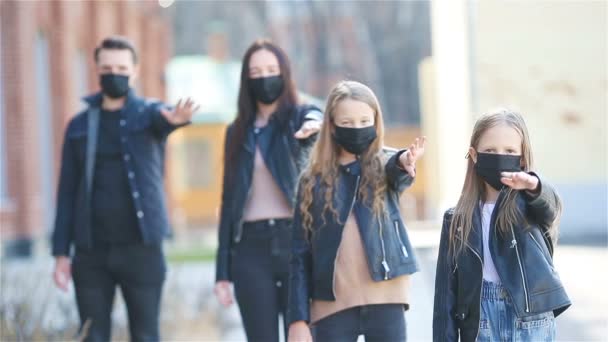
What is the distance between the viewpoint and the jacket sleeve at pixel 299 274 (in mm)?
4605

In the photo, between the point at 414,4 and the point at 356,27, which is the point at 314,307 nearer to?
the point at 356,27

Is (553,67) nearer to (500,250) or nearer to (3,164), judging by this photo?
(3,164)

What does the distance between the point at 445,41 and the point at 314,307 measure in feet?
48.2

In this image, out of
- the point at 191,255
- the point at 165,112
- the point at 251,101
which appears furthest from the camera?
the point at 191,255

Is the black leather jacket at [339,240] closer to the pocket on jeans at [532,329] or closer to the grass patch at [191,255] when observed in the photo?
the pocket on jeans at [532,329]

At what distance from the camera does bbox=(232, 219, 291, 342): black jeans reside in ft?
17.0

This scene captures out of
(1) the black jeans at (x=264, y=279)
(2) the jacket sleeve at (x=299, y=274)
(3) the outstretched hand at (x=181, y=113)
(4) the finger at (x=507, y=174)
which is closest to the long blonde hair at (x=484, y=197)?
(4) the finger at (x=507, y=174)

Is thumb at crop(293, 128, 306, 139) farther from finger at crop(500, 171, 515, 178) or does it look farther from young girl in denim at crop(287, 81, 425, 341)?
finger at crop(500, 171, 515, 178)

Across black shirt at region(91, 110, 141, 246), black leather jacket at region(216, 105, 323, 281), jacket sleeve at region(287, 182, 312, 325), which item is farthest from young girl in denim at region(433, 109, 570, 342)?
black shirt at region(91, 110, 141, 246)

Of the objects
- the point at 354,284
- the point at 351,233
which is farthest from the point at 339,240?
the point at 354,284

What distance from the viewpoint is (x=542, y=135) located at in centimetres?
1672

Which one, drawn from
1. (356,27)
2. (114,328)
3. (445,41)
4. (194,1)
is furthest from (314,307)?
(194,1)

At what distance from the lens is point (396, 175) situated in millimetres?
4617

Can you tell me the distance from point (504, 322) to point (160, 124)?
2.72 metres
